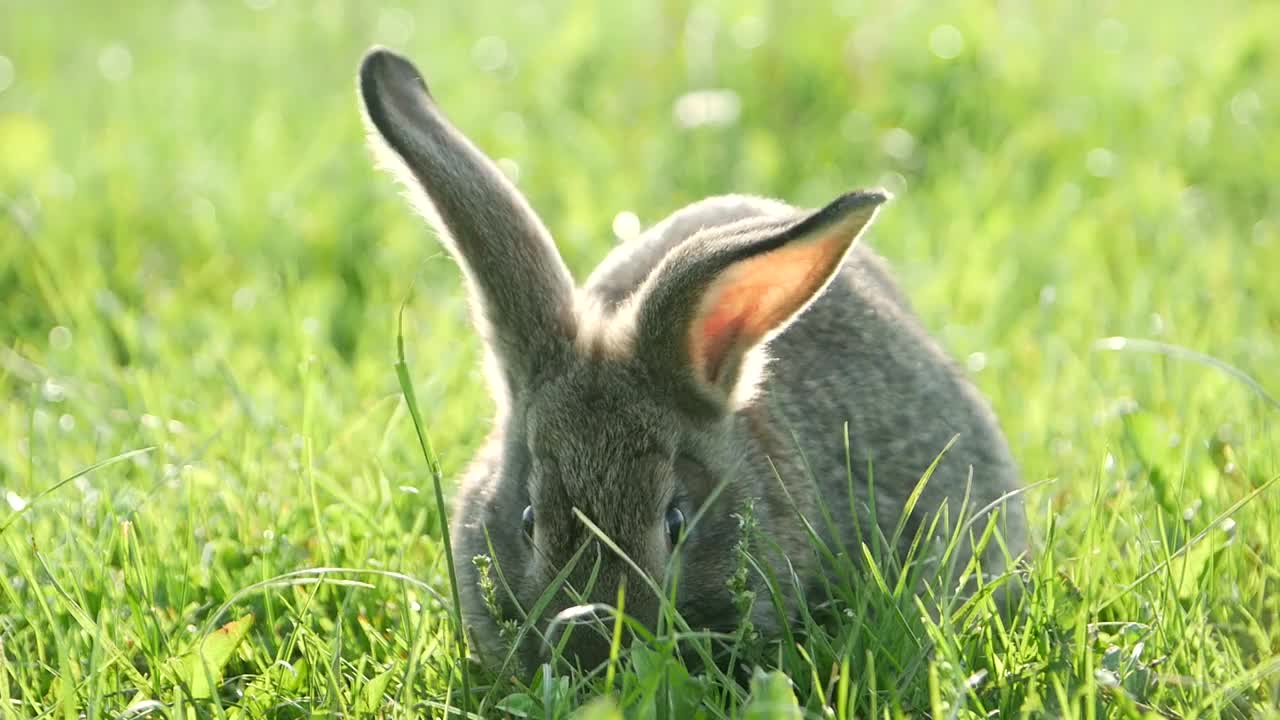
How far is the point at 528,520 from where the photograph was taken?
3.34 m

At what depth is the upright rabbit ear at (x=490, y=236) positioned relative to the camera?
3492mm

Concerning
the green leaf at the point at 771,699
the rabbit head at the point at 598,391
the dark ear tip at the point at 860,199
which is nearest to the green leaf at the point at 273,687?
the rabbit head at the point at 598,391

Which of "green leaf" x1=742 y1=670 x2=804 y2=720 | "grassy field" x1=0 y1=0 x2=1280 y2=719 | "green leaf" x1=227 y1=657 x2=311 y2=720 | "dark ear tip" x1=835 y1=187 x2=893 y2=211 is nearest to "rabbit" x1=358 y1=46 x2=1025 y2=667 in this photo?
"dark ear tip" x1=835 y1=187 x2=893 y2=211

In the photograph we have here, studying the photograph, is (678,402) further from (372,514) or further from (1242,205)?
(1242,205)

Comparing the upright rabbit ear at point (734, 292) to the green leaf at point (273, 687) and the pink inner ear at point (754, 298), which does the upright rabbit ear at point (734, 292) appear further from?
the green leaf at point (273, 687)

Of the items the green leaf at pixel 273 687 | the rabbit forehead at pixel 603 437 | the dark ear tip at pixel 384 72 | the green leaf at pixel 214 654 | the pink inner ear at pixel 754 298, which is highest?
the dark ear tip at pixel 384 72

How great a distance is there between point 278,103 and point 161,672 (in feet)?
16.4

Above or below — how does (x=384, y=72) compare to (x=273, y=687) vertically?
above

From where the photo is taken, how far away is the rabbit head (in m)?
3.12

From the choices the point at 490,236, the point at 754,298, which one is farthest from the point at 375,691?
the point at 754,298

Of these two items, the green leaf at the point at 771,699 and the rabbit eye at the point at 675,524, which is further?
the rabbit eye at the point at 675,524

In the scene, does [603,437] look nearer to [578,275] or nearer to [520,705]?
[520,705]

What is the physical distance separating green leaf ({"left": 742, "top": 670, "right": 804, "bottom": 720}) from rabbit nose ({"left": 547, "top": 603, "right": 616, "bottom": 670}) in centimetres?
45

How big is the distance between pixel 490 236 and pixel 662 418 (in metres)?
0.61
